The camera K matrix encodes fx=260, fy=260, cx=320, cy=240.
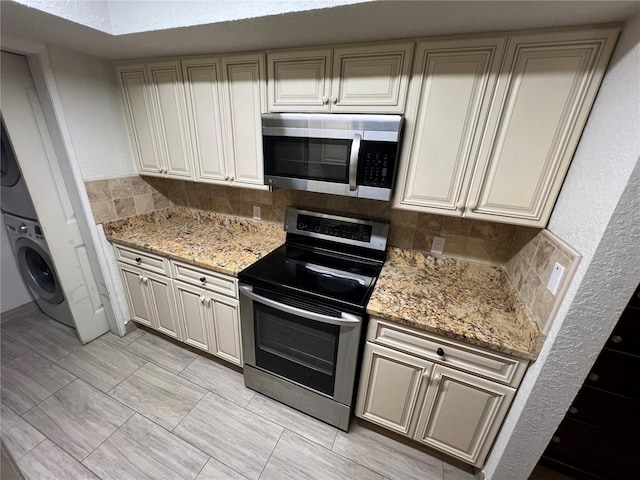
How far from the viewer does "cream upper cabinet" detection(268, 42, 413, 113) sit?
1.22 m

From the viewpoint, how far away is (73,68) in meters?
1.67

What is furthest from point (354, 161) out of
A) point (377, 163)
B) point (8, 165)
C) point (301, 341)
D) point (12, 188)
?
point (12, 188)

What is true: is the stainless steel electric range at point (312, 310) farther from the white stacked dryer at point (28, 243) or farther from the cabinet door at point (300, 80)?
the white stacked dryer at point (28, 243)

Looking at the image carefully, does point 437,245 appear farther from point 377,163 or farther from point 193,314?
point 193,314

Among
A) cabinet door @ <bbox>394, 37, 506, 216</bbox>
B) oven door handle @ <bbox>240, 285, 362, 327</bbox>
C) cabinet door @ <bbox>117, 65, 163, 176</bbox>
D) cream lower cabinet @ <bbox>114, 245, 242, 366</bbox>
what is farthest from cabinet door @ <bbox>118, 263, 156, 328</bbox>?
cabinet door @ <bbox>394, 37, 506, 216</bbox>

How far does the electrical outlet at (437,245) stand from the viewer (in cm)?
162

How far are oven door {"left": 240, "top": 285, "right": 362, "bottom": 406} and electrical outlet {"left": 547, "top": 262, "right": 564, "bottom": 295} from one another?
30.9 inches

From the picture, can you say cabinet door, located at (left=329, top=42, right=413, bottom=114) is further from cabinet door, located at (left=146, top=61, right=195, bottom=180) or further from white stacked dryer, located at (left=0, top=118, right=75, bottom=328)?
white stacked dryer, located at (left=0, top=118, right=75, bottom=328)

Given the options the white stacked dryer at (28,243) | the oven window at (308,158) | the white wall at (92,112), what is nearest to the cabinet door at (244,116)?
the oven window at (308,158)

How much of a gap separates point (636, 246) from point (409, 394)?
1070 millimetres

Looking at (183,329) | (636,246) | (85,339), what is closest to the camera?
(636,246)

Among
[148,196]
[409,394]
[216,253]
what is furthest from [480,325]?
[148,196]

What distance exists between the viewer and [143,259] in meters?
1.90

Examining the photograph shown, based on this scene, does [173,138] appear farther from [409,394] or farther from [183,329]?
[409,394]
